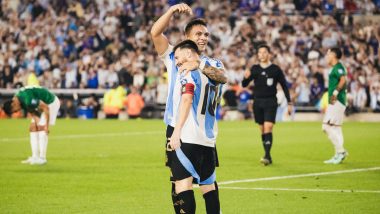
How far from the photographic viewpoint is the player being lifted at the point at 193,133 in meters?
8.88

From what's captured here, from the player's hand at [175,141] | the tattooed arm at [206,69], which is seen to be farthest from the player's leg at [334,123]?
the player's hand at [175,141]

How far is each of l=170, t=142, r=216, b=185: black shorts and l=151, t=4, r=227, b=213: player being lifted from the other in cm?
28

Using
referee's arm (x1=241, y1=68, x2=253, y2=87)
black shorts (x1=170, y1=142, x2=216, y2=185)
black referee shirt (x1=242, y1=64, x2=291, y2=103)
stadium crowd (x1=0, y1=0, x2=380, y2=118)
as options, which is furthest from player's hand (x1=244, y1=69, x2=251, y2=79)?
stadium crowd (x1=0, y1=0, x2=380, y2=118)

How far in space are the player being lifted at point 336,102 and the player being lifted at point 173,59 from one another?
363 inches

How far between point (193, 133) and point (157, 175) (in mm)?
7158

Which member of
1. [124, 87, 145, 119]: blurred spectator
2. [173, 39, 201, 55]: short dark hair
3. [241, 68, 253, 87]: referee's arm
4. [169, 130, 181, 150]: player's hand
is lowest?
[124, 87, 145, 119]: blurred spectator

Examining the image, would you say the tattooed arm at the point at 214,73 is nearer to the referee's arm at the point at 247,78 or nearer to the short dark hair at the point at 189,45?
the short dark hair at the point at 189,45

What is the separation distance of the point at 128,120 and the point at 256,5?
28.8ft

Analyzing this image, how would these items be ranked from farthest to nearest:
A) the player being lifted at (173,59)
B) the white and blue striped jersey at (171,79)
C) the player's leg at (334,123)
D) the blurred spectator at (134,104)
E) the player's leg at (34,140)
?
the blurred spectator at (134,104) < the player's leg at (334,123) < the player's leg at (34,140) < the white and blue striped jersey at (171,79) < the player being lifted at (173,59)

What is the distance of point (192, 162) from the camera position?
29.4 feet

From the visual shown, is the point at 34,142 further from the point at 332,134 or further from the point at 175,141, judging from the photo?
the point at 175,141

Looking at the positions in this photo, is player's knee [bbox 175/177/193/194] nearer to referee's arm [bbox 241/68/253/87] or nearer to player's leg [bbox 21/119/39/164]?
referee's arm [bbox 241/68/253/87]

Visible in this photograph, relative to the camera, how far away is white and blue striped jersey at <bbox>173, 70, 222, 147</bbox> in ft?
29.2

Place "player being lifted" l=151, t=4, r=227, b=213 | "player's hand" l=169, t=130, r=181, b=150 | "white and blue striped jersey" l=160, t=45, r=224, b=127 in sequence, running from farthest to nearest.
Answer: "white and blue striped jersey" l=160, t=45, r=224, b=127, "player being lifted" l=151, t=4, r=227, b=213, "player's hand" l=169, t=130, r=181, b=150
